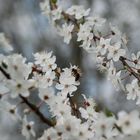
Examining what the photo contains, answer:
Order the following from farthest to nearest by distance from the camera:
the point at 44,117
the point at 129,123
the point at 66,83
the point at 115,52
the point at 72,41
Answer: the point at 72,41 < the point at 115,52 < the point at 66,83 < the point at 44,117 < the point at 129,123

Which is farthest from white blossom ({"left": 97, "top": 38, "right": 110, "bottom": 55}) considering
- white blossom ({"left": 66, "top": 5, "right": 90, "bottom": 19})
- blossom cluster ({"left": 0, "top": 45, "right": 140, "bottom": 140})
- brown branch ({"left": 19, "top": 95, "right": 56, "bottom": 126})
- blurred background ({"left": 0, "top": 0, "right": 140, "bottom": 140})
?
blurred background ({"left": 0, "top": 0, "right": 140, "bottom": 140})

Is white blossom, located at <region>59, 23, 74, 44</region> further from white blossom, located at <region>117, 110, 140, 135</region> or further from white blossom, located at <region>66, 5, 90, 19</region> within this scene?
white blossom, located at <region>117, 110, 140, 135</region>

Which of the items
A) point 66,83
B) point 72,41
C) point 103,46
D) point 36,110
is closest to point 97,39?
point 103,46

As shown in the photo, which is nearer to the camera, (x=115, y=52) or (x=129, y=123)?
(x=129, y=123)

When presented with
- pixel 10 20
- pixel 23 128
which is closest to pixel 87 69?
pixel 10 20

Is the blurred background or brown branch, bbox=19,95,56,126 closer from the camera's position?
brown branch, bbox=19,95,56,126

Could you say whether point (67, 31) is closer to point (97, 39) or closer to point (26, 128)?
point (97, 39)

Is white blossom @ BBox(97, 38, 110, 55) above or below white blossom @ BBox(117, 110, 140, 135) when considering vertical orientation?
above

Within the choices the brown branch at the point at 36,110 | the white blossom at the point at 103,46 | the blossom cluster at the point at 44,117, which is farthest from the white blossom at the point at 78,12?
the brown branch at the point at 36,110
